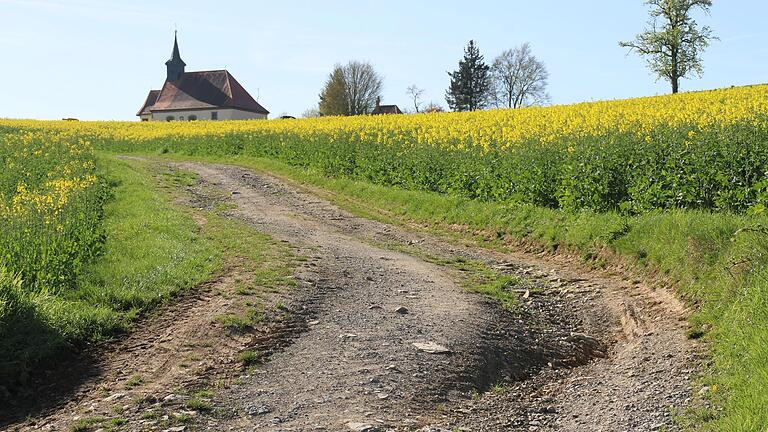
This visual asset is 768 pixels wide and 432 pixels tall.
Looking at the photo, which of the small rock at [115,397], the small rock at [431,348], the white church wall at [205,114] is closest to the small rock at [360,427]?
the small rock at [431,348]

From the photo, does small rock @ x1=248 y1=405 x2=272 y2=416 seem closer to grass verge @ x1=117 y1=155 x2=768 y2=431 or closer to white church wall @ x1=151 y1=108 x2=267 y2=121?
grass verge @ x1=117 y1=155 x2=768 y2=431

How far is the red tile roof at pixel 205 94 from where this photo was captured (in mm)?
86875

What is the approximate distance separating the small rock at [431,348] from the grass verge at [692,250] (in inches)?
90.3

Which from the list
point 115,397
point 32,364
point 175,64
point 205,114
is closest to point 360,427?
point 115,397

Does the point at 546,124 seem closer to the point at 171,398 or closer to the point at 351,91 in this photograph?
the point at 171,398

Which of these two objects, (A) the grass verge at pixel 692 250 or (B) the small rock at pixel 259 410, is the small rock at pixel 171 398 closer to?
(B) the small rock at pixel 259 410

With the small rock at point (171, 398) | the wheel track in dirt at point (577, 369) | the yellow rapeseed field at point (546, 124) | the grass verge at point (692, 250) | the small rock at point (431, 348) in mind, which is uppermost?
the yellow rapeseed field at point (546, 124)

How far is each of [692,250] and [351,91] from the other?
80594 millimetres

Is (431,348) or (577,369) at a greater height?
(431,348)

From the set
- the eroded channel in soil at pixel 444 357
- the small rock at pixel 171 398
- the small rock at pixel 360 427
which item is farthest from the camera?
the small rock at pixel 171 398

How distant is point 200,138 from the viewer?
36.5m

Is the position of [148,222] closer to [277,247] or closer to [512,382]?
[277,247]

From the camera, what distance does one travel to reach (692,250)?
9.88m

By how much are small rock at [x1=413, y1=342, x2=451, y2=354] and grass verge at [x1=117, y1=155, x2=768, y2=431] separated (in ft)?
7.52
